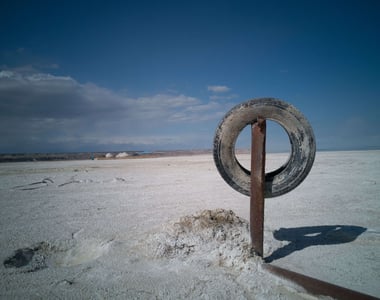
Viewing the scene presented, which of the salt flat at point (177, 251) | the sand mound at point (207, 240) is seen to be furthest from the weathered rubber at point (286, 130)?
the salt flat at point (177, 251)

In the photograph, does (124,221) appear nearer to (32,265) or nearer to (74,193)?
(32,265)

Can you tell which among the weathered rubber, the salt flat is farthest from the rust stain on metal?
the weathered rubber

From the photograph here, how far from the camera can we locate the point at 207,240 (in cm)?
397

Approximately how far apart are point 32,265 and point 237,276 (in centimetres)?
→ 332

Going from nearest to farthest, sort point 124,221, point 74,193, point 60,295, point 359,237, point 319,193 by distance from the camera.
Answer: point 60,295
point 359,237
point 124,221
point 319,193
point 74,193

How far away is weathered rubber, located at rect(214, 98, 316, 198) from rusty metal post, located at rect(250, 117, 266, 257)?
236mm

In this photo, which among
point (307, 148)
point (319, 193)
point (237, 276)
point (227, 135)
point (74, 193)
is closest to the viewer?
point (237, 276)

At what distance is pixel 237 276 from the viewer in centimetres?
322

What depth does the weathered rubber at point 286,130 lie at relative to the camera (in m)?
3.59

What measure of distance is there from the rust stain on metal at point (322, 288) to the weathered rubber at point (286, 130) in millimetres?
1190

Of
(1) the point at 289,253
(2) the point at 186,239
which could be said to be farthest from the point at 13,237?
(1) the point at 289,253

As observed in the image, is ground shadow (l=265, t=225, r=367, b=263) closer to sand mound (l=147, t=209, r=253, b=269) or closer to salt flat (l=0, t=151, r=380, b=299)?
salt flat (l=0, t=151, r=380, b=299)

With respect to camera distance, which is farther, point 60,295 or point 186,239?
point 186,239

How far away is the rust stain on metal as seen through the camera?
2.43 meters
